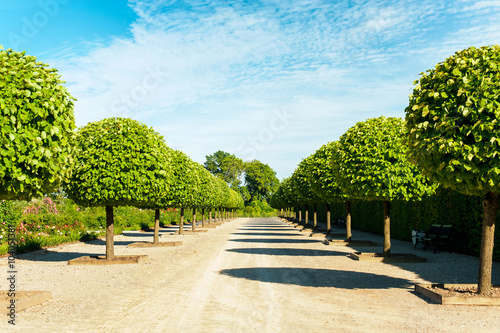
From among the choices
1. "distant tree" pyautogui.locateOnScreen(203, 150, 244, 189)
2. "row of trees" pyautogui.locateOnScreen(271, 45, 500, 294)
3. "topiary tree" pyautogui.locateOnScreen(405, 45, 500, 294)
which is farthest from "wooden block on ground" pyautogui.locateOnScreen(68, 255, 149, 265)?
"distant tree" pyautogui.locateOnScreen(203, 150, 244, 189)

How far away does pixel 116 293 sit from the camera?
29.2 ft

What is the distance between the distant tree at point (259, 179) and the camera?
117 metres

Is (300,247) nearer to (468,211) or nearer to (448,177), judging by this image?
(468,211)

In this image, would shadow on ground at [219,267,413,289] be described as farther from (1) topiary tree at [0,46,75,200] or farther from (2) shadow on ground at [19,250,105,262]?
(2) shadow on ground at [19,250,105,262]

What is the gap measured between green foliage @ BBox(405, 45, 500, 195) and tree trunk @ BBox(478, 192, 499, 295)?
0.26 meters

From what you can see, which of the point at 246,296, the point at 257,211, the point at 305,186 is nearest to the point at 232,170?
the point at 257,211

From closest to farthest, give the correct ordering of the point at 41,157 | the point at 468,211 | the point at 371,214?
1. the point at 41,157
2. the point at 468,211
3. the point at 371,214

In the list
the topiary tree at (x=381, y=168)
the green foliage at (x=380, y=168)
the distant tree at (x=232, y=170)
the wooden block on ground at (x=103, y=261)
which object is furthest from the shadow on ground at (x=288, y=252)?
the distant tree at (x=232, y=170)

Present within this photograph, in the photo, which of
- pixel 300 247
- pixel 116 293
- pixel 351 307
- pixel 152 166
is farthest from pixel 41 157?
pixel 300 247

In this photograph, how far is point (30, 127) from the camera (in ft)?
23.4

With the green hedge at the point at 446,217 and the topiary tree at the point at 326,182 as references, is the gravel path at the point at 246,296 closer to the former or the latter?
the green hedge at the point at 446,217

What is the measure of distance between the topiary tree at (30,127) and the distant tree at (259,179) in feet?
358

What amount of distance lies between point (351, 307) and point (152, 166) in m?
8.21

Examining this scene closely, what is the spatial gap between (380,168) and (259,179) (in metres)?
104
